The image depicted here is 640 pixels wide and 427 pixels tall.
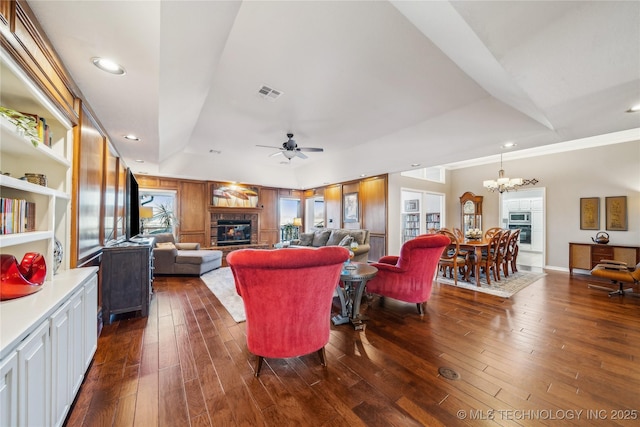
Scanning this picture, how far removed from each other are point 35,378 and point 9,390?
20 cm

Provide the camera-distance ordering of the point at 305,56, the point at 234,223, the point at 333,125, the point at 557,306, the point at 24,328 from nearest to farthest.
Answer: the point at 24,328, the point at 305,56, the point at 557,306, the point at 333,125, the point at 234,223

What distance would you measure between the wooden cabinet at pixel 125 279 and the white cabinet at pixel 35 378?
198cm

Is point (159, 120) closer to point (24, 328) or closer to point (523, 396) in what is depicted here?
point (24, 328)

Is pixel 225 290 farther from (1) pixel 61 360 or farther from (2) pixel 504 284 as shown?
(2) pixel 504 284

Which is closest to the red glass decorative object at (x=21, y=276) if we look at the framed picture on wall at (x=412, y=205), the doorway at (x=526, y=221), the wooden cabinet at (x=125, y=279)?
the wooden cabinet at (x=125, y=279)

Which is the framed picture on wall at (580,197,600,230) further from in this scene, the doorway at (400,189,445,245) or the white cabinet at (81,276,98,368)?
the white cabinet at (81,276,98,368)

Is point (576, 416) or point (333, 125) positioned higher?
point (333, 125)

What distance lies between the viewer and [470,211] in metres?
7.62

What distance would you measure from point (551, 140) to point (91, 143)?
6.01 metres

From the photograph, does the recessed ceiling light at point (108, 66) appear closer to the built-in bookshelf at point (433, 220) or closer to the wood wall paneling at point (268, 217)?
the wood wall paneling at point (268, 217)

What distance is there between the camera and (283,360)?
217 cm

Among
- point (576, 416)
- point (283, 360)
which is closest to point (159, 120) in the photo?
point (283, 360)

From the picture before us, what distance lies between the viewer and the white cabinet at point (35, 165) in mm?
1345

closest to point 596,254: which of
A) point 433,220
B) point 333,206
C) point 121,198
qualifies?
point 433,220
